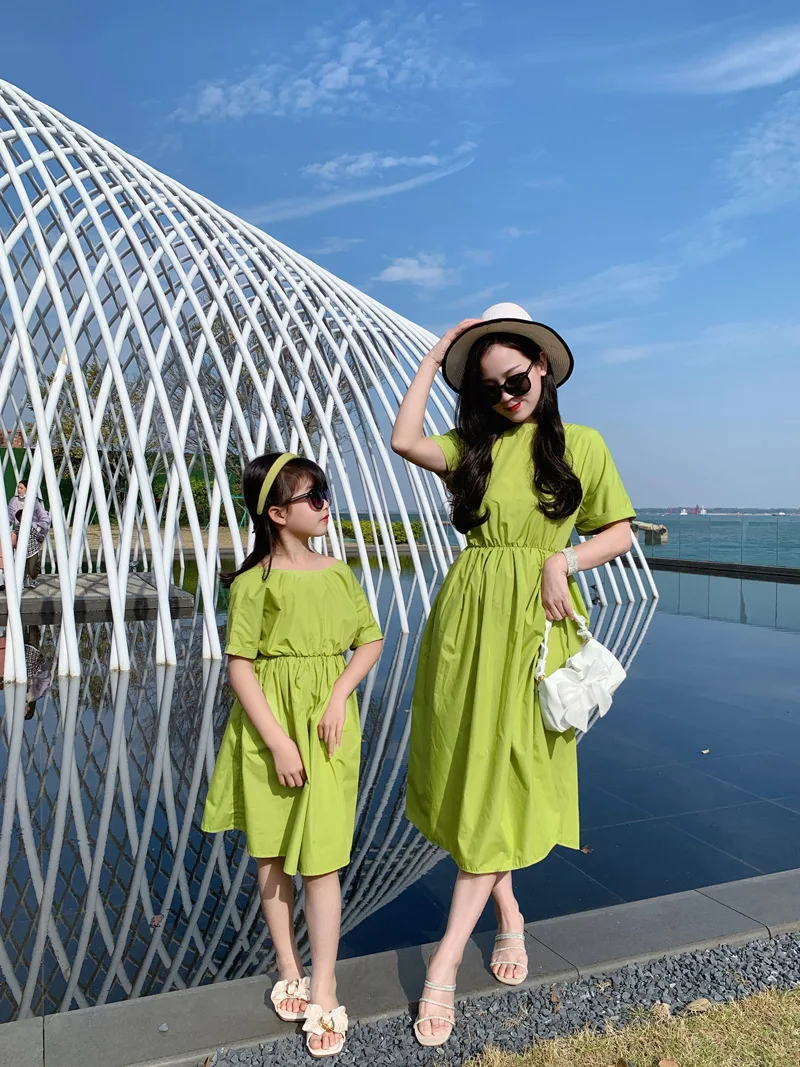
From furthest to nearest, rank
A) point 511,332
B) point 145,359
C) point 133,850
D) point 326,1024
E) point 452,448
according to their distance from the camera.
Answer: point 145,359 < point 133,850 < point 452,448 < point 511,332 < point 326,1024

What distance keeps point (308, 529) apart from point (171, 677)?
16.4 ft

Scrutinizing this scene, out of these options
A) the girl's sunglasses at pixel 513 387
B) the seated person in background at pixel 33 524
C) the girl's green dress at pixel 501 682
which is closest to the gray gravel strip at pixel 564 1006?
the girl's green dress at pixel 501 682

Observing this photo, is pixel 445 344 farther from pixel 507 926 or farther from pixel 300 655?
pixel 507 926

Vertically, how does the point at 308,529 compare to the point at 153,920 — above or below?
above

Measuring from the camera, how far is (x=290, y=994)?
7.38 feet

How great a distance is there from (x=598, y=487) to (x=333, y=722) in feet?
3.17

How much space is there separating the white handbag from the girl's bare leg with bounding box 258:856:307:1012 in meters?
0.82

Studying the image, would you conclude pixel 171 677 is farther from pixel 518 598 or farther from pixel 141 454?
pixel 518 598

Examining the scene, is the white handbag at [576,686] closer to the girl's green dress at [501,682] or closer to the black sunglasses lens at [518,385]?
the girl's green dress at [501,682]

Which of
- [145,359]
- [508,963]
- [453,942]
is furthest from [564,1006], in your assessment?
[145,359]

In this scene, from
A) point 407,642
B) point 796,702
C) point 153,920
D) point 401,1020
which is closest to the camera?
point 401,1020

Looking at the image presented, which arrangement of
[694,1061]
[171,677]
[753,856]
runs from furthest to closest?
1. [171,677]
2. [753,856]
3. [694,1061]

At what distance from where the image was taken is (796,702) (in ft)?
20.8

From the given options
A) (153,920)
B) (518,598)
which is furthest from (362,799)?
(518,598)
